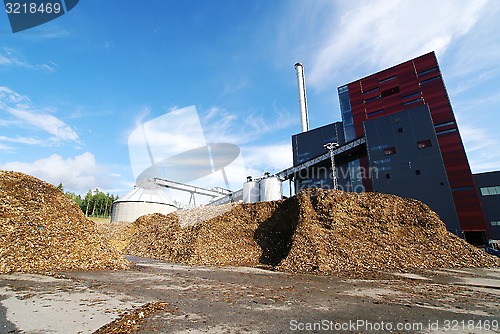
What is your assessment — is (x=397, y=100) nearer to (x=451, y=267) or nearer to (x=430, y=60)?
(x=430, y=60)

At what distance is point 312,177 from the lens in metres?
47.9

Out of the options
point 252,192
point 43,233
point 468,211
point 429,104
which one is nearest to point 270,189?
point 252,192

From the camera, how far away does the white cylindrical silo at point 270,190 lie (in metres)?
33.2

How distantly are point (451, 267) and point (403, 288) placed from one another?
26.0ft

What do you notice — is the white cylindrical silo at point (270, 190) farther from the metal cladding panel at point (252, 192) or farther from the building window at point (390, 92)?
the building window at point (390, 92)

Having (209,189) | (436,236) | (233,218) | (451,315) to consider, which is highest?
(209,189)

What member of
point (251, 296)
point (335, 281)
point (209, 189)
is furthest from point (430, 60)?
point (251, 296)

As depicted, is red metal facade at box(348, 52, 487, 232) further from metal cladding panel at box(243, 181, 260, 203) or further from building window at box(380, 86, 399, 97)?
metal cladding panel at box(243, 181, 260, 203)

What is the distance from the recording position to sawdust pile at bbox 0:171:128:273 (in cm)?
1016

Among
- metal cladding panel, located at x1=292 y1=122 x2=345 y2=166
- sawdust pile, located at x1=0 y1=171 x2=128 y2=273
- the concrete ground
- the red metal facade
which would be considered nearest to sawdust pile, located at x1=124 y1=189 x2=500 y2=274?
the concrete ground

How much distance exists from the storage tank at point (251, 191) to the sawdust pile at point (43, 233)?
2350cm

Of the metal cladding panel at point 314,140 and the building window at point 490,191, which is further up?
the metal cladding panel at point 314,140

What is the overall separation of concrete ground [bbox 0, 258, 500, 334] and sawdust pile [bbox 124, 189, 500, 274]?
130 inches

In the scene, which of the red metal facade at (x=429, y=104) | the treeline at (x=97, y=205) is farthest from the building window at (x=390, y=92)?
the treeline at (x=97, y=205)
